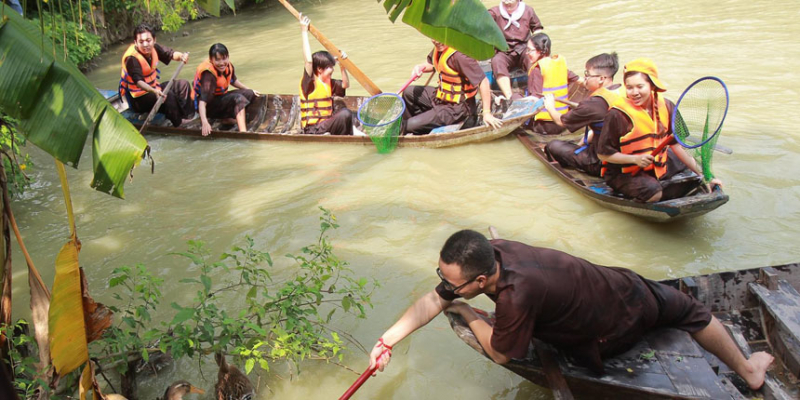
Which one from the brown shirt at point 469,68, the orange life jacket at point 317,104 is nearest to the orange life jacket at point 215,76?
the orange life jacket at point 317,104

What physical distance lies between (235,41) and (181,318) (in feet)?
35.4

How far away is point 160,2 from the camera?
8.76 meters

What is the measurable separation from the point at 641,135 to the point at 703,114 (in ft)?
1.67

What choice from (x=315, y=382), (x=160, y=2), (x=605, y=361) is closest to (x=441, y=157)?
(x=315, y=382)

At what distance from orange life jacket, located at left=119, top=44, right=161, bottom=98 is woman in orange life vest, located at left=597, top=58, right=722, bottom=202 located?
565 centimetres

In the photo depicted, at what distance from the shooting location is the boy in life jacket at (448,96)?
6.68 metres

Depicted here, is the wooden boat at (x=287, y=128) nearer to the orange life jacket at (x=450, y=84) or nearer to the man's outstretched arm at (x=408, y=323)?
the orange life jacket at (x=450, y=84)

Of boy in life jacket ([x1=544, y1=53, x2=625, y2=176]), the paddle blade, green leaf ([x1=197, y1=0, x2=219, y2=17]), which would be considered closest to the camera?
green leaf ([x1=197, y1=0, x2=219, y2=17])

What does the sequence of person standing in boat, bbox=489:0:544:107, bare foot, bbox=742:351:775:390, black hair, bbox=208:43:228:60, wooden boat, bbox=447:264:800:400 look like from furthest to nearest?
person standing in boat, bbox=489:0:544:107 < black hair, bbox=208:43:228:60 < bare foot, bbox=742:351:775:390 < wooden boat, bbox=447:264:800:400

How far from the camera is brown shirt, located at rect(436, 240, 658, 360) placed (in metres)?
2.76

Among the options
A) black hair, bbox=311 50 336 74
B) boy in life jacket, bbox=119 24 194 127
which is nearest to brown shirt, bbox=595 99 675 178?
black hair, bbox=311 50 336 74

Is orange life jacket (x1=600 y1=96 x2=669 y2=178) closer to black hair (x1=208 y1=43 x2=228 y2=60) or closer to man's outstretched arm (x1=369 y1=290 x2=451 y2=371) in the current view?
man's outstretched arm (x1=369 y1=290 x2=451 y2=371)

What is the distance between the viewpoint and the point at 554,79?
6.74 metres

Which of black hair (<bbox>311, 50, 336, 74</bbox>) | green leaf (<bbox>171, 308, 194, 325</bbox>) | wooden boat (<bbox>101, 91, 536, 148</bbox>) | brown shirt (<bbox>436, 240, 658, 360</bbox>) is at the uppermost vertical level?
brown shirt (<bbox>436, 240, 658, 360</bbox>)
